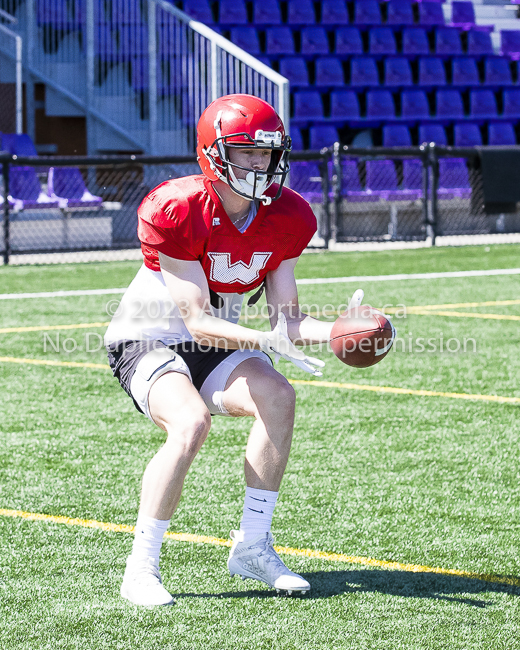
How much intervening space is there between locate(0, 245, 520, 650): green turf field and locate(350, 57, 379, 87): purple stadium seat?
11.7 metres

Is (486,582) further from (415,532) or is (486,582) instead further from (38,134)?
(38,134)

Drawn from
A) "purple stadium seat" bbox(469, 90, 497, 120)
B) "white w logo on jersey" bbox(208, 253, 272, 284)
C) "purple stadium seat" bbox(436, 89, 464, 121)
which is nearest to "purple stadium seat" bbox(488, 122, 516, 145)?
"purple stadium seat" bbox(469, 90, 497, 120)

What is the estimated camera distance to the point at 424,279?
10.9 metres

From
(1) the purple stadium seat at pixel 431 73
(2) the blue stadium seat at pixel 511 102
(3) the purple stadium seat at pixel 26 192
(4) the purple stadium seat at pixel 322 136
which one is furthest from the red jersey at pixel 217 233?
(2) the blue stadium seat at pixel 511 102

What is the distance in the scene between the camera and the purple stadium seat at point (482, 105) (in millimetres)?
18844

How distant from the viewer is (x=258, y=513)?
3127 mm

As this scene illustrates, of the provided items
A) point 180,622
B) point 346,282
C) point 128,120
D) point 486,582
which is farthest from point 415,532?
point 128,120

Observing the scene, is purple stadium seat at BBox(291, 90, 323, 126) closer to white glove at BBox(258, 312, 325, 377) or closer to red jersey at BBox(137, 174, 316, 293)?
red jersey at BBox(137, 174, 316, 293)

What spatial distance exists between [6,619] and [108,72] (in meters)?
14.3

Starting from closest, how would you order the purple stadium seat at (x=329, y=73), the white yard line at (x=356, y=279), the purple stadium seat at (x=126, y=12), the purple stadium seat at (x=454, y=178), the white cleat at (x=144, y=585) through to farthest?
1. the white cleat at (x=144, y=585)
2. the white yard line at (x=356, y=279)
3. the purple stadium seat at (x=126, y=12)
4. the purple stadium seat at (x=454, y=178)
5. the purple stadium seat at (x=329, y=73)

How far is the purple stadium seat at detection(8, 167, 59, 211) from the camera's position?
44.1 ft

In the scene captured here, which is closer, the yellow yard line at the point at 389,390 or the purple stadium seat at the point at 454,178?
the yellow yard line at the point at 389,390

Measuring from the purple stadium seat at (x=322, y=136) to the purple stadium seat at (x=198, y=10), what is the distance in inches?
112

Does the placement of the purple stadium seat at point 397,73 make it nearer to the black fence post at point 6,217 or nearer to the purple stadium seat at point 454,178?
the purple stadium seat at point 454,178
